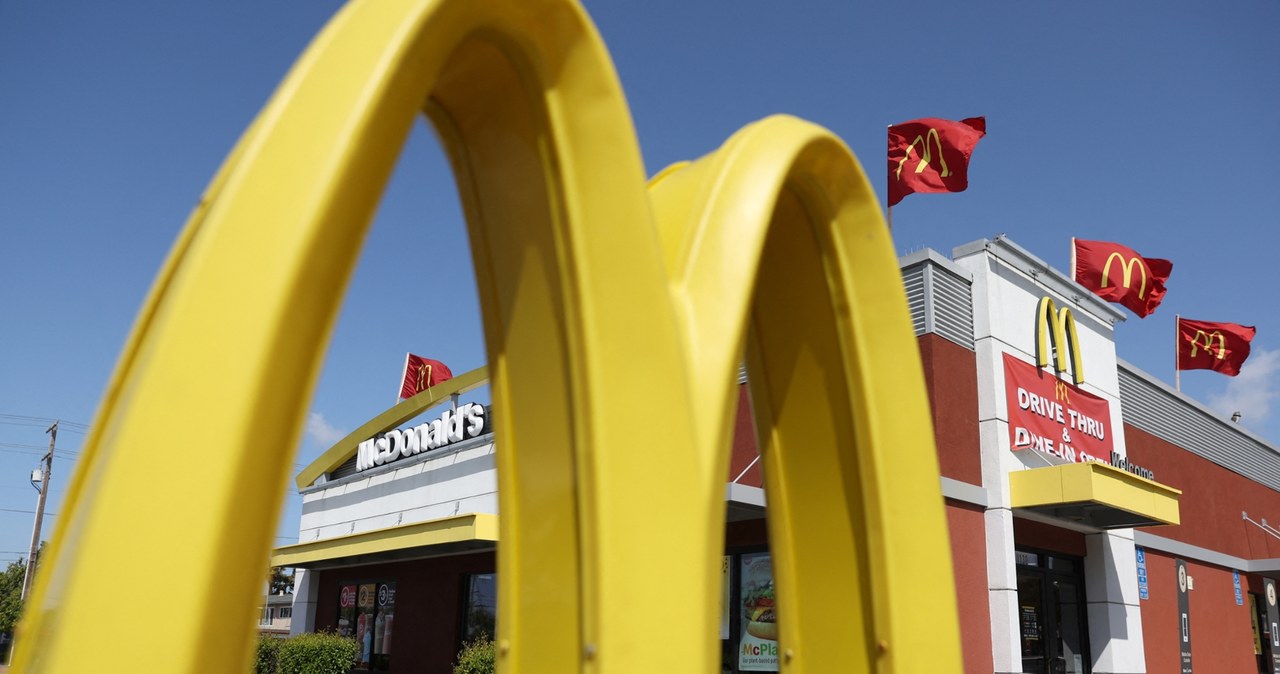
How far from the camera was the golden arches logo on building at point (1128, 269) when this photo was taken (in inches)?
680

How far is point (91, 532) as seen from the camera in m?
1.67

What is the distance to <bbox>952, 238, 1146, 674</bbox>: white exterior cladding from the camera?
517 inches

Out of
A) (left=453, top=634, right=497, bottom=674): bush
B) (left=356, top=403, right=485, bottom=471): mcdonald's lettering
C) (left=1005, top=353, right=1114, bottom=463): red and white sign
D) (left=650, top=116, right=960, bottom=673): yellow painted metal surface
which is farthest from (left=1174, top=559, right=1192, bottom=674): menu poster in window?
(left=650, top=116, right=960, bottom=673): yellow painted metal surface

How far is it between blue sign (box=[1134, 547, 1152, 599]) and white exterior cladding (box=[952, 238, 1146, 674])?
34 cm

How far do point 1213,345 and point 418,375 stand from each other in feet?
61.0

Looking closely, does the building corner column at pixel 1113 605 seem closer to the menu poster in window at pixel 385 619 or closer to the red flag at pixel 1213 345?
the red flag at pixel 1213 345

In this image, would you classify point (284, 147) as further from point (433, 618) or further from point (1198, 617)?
point (1198, 617)

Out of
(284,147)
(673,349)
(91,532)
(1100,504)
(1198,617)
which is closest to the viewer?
(91,532)

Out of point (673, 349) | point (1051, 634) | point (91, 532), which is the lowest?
point (1051, 634)

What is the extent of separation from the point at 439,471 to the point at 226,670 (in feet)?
58.2

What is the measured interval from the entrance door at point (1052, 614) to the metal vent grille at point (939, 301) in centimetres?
358

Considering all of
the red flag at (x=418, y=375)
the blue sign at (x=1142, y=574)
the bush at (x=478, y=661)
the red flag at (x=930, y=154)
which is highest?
the red flag at (x=930, y=154)

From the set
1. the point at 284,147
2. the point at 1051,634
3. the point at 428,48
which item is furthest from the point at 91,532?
the point at 1051,634

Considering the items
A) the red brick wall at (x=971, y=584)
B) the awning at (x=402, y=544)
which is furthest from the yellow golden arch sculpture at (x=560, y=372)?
the awning at (x=402, y=544)
